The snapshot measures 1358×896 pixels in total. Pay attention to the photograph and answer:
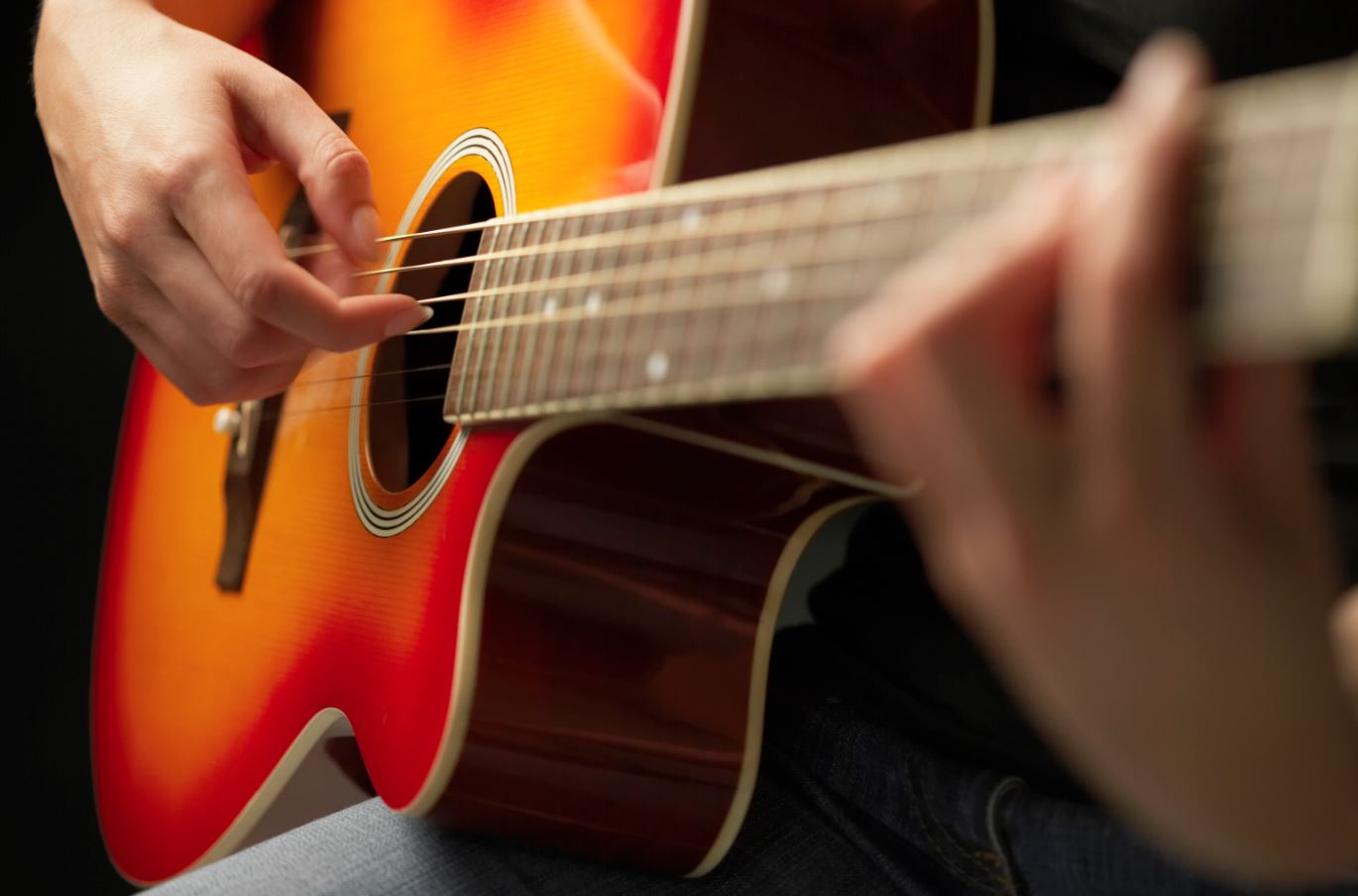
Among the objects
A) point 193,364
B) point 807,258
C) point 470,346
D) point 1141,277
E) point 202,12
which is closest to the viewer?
point 1141,277

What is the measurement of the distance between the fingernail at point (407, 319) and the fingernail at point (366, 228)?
0.07m

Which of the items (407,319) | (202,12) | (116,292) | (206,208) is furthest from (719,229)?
(202,12)

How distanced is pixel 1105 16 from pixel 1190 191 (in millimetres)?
306

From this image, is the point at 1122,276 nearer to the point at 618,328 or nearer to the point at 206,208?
the point at 618,328

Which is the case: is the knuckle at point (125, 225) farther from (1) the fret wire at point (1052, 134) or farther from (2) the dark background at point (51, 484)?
(2) the dark background at point (51, 484)

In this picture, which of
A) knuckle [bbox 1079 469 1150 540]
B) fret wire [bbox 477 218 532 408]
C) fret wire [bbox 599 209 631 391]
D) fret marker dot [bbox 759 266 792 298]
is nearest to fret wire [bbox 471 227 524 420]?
fret wire [bbox 477 218 532 408]

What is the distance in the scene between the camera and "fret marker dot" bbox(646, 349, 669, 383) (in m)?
0.45

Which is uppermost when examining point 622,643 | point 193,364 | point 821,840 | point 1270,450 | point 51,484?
point 1270,450

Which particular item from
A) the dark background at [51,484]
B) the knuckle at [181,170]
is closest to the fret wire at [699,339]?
the knuckle at [181,170]

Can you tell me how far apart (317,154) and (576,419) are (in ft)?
0.83

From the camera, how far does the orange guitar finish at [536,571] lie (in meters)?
0.60

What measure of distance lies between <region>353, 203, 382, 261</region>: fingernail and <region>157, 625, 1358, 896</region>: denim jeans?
0.34 meters

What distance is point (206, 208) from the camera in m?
0.65

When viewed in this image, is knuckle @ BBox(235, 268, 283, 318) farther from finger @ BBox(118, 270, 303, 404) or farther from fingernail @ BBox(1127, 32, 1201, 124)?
fingernail @ BBox(1127, 32, 1201, 124)
